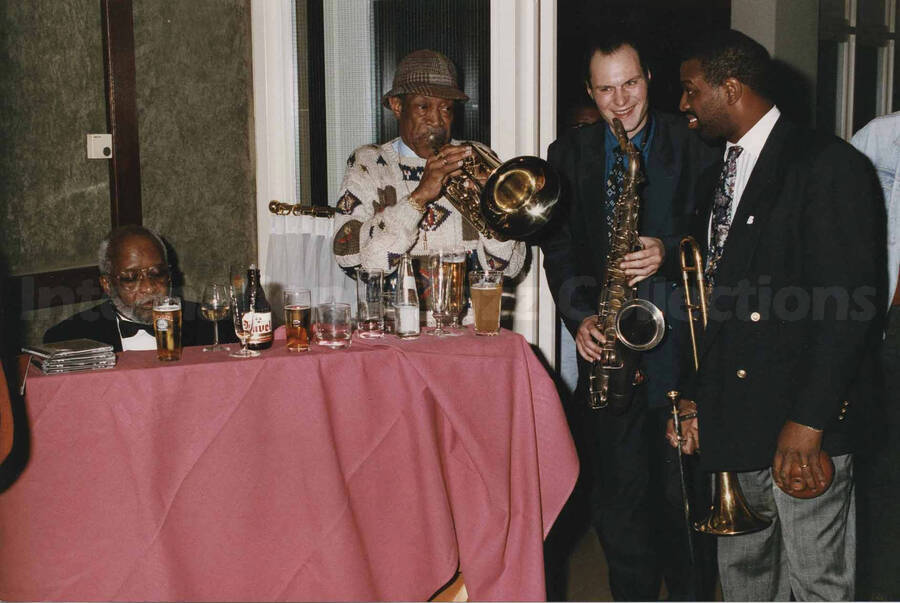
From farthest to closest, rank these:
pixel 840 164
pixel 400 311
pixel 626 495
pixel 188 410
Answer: pixel 626 495 → pixel 400 311 → pixel 840 164 → pixel 188 410

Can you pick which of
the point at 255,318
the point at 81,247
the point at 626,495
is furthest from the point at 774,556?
the point at 81,247

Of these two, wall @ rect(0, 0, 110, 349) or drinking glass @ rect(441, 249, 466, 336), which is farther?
wall @ rect(0, 0, 110, 349)

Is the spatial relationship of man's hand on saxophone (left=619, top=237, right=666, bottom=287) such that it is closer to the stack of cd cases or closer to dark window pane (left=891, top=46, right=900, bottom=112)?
the stack of cd cases

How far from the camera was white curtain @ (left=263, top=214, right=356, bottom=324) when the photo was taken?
419 cm

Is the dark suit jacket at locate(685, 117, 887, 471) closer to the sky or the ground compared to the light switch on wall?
closer to the ground

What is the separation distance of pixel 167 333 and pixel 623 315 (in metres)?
1.50

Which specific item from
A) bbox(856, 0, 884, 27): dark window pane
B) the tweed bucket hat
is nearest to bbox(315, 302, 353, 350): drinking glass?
the tweed bucket hat

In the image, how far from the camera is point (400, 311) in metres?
2.60

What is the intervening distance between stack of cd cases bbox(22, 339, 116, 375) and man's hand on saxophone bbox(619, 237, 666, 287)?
1611 millimetres

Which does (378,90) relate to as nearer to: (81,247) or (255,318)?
(81,247)

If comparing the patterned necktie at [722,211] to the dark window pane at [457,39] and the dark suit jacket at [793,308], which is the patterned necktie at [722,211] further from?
the dark window pane at [457,39]

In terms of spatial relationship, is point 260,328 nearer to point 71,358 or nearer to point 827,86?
point 71,358

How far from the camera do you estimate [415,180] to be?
10.5 ft

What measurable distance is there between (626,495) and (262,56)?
273cm
